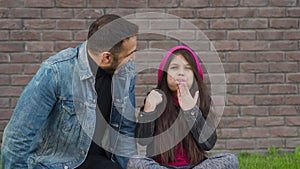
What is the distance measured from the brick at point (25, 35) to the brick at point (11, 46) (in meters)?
0.06

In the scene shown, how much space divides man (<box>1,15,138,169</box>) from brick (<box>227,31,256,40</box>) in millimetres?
1913

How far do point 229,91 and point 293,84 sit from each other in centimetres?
62

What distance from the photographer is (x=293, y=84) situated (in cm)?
505

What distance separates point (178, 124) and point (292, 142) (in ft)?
6.68

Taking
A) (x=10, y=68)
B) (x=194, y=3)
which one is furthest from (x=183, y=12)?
(x=10, y=68)

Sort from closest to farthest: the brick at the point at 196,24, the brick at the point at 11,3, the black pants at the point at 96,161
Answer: the black pants at the point at 96,161
the brick at the point at 11,3
the brick at the point at 196,24

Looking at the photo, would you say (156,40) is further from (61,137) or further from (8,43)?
(61,137)

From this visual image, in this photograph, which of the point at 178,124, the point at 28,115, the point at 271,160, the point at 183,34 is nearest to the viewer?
the point at 28,115

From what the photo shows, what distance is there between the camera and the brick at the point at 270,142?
16.7 feet

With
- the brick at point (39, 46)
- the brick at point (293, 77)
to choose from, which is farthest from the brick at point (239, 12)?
the brick at point (39, 46)

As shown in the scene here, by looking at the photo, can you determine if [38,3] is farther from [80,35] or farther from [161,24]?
[161,24]

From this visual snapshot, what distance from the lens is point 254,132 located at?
5066mm

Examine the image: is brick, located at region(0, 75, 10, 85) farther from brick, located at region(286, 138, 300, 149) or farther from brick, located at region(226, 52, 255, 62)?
brick, located at region(286, 138, 300, 149)

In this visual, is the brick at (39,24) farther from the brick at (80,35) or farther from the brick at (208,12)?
the brick at (208,12)
